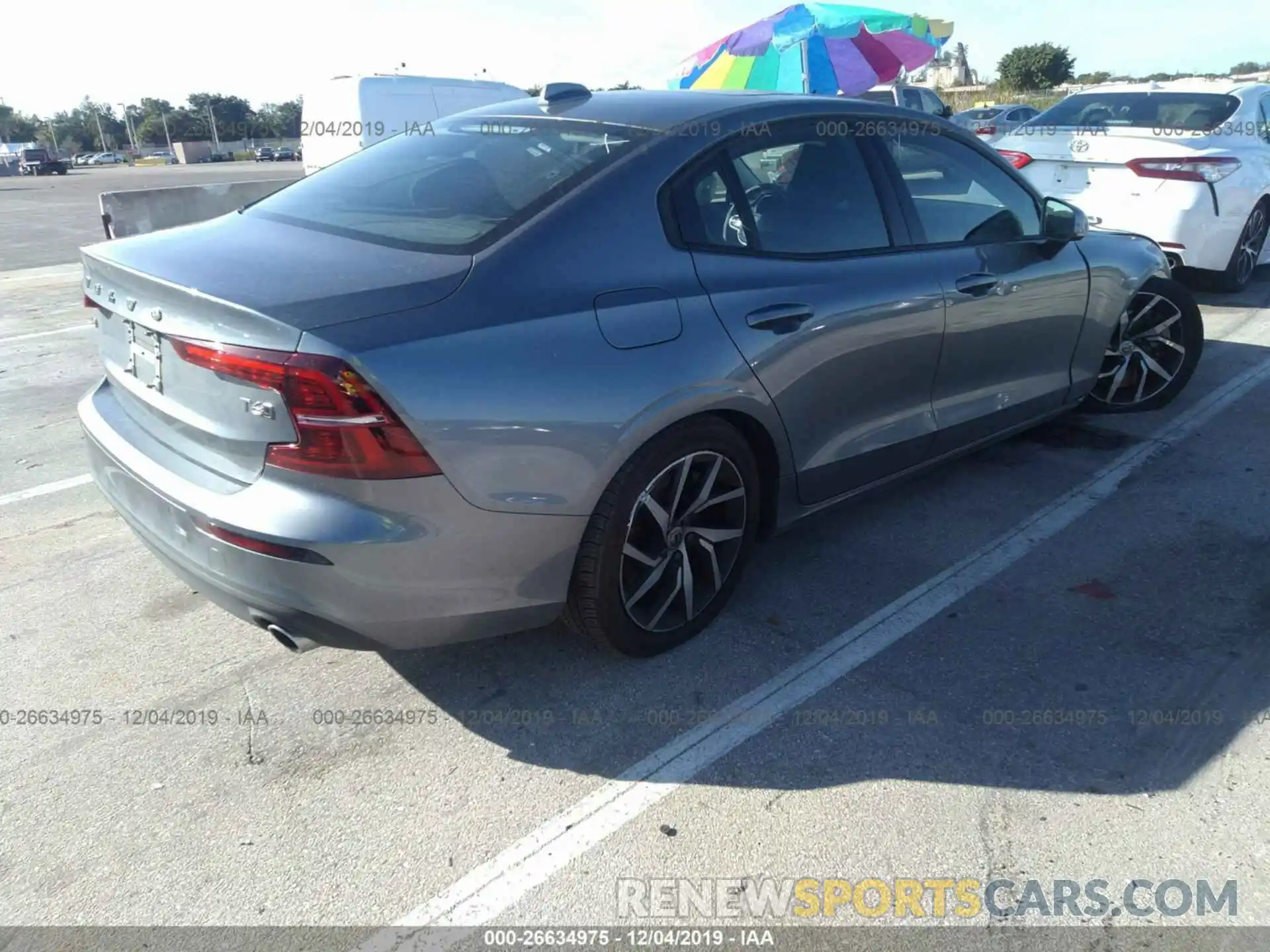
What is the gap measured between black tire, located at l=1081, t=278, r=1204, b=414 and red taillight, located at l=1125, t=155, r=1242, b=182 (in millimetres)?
2299

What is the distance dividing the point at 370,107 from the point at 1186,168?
8.62m

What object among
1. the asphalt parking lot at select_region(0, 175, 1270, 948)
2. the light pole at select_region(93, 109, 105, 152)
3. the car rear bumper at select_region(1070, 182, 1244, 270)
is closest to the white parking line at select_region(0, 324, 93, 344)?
the asphalt parking lot at select_region(0, 175, 1270, 948)

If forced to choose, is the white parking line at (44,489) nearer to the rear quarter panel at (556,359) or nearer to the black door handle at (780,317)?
the rear quarter panel at (556,359)

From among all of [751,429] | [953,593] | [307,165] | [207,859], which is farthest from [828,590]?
[307,165]

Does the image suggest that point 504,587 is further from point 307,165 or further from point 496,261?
point 307,165

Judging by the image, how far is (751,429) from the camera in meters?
3.19

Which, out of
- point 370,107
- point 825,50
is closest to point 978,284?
point 370,107

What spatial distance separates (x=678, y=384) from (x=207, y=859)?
1.70 metres

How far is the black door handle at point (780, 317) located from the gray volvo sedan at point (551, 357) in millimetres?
10

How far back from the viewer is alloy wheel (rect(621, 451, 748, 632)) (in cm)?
295

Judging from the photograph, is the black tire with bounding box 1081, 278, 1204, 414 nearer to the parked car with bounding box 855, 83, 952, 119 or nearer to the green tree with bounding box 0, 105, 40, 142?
the parked car with bounding box 855, 83, 952, 119

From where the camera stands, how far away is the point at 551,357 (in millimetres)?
2537
